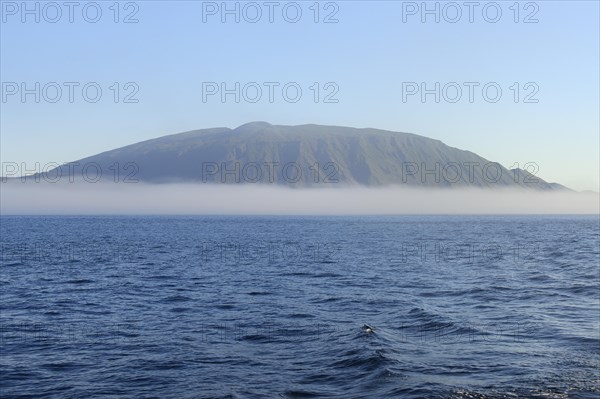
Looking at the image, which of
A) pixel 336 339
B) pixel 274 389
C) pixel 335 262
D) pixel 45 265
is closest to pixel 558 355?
pixel 336 339

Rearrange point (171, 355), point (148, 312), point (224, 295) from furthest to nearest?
1. point (224, 295)
2. point (148, 312)
3. point (171, 355)

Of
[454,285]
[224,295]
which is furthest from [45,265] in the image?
[454,285]

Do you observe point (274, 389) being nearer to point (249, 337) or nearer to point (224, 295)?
point (249, 337)

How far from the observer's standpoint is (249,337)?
94.4 ft

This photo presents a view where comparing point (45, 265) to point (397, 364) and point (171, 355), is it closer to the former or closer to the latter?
point (171, 355)

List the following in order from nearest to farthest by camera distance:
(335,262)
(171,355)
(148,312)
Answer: (171,355) → (148,312) → (335,262)

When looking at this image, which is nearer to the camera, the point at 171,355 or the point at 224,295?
the point at 171,355

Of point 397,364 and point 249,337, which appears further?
point 249,337

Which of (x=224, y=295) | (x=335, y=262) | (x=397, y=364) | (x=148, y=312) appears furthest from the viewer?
(x=335, y=262)

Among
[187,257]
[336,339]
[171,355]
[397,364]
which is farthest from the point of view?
[187,257]

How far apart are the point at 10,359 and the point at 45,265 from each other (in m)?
43.7

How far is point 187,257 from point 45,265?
60.5 ft

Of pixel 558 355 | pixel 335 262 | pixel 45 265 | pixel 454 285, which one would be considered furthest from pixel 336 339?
pixel 45 265

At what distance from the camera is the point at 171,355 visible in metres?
25.3
